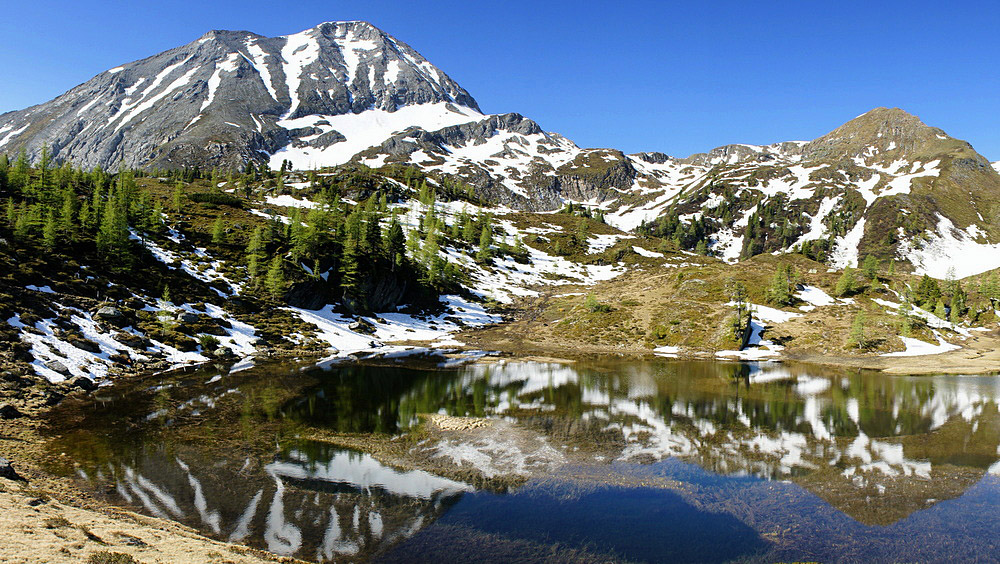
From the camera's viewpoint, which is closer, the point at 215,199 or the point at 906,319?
the point at 906,319

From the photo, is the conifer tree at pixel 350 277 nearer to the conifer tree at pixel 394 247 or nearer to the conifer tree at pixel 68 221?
the conifer tree at pixel 394 247

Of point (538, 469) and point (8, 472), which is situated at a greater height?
point (8, 472)

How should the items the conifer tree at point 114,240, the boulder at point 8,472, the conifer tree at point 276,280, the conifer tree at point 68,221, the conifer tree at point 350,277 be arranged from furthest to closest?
the conifer tree at point 350,277 < the conifer tree at point 276,280 < the conifer tree at point 114,240 < the conifer tree at point 68,221 < the boulder at point 8,472

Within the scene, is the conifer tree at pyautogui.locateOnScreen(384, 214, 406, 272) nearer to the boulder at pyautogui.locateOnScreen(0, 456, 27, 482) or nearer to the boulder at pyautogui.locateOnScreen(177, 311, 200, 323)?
the boulder at pyautogui.locateOnScreen(177, 311, 200, 323)

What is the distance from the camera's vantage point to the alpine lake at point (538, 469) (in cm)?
1723

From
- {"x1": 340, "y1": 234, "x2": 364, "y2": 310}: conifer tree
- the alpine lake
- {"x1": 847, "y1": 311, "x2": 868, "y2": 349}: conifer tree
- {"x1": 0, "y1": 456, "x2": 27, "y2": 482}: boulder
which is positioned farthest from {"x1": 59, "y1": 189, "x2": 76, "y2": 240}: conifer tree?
{"x1": 847, "y1": 311, "x2": 868, "y2": 349}: conifer tree

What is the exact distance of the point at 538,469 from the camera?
2431 centimetres

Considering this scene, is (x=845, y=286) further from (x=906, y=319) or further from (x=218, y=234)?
(x=218, y=234)

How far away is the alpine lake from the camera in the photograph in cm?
1723

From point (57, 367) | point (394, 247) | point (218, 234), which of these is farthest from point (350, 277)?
point (57, 367)

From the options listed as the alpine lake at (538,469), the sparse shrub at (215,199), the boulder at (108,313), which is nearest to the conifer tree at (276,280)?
the boulder at (108,313)

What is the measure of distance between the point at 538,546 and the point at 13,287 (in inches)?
2274

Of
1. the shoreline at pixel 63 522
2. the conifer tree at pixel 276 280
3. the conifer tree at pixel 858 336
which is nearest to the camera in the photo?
the shoreline at pixel 63 522

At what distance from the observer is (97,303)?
4969cm
